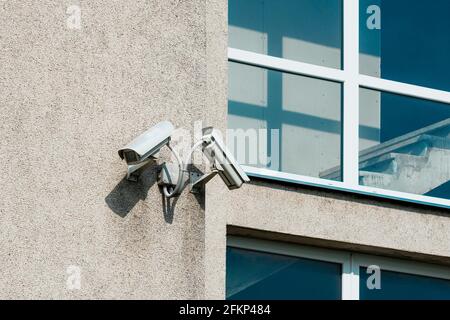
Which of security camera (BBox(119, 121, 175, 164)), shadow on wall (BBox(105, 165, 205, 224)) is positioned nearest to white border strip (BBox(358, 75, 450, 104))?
shadow on wall (BBox(105, 165, 205, 224))

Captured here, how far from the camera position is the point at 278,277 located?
892cm

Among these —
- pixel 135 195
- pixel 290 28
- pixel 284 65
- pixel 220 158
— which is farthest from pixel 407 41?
pixel 135 195

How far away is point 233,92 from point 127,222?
5.94 ft

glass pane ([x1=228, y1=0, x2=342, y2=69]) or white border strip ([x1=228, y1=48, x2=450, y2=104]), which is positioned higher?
glass pane ([x1=228, y1=0, x2=342, y2=69])

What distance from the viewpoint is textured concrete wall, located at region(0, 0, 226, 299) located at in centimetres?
712

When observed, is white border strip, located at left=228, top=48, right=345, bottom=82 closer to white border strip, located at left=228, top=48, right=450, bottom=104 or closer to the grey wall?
white border strip, located at left=228, top=48, right=450, bottom=104

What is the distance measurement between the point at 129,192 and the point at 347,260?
86.7 inches

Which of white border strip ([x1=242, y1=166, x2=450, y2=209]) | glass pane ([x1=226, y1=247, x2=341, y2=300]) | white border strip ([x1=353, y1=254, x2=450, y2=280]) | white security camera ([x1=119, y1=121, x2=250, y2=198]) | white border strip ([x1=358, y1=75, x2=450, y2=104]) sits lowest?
glass pane ([x1=226, y1=247, x2=341, y2=300])

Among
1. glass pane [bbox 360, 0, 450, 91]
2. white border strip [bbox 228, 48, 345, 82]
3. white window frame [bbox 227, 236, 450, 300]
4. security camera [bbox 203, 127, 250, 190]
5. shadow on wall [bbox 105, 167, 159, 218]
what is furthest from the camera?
glass pane [bbox 360, 0, 450, 91]

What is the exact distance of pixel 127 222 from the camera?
7430mm

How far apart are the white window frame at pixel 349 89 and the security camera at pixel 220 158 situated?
4.02 feet

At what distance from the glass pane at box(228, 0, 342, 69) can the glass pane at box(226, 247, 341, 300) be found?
1354 millimetres
